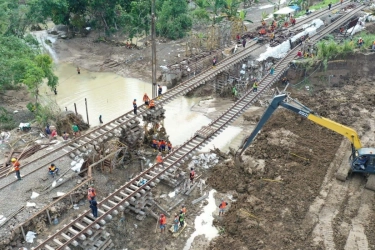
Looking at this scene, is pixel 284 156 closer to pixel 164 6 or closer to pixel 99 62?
pixel 99 62

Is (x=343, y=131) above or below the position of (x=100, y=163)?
above

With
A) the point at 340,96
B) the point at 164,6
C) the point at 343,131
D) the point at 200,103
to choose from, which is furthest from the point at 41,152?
the point at 164,6

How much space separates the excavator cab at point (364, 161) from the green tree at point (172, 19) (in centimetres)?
2814

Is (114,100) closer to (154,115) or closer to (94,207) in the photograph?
(154,115)

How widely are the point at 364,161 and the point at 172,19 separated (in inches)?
1196

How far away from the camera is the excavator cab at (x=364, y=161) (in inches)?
758

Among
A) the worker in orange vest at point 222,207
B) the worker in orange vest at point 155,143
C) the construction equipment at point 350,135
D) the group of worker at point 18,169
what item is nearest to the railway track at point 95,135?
the group of worker at point 18,169

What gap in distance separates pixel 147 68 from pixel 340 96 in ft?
60.3

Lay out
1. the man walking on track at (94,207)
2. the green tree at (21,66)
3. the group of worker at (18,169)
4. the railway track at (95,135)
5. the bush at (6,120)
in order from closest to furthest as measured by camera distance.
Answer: the man walking on track at (94,207)
the group of worker at (18,169)
the railway track at (95,135)
the bush at (6,120)
the green tree at (21,66)

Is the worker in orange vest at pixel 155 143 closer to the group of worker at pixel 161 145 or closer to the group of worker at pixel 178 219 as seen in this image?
the group of worker at pixel 161 145

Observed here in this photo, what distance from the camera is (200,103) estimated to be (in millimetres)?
29688

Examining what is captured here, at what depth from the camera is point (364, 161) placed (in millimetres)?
19594

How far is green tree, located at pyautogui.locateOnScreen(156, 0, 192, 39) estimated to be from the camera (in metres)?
42.3

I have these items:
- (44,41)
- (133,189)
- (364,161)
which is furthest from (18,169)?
(44,41)
